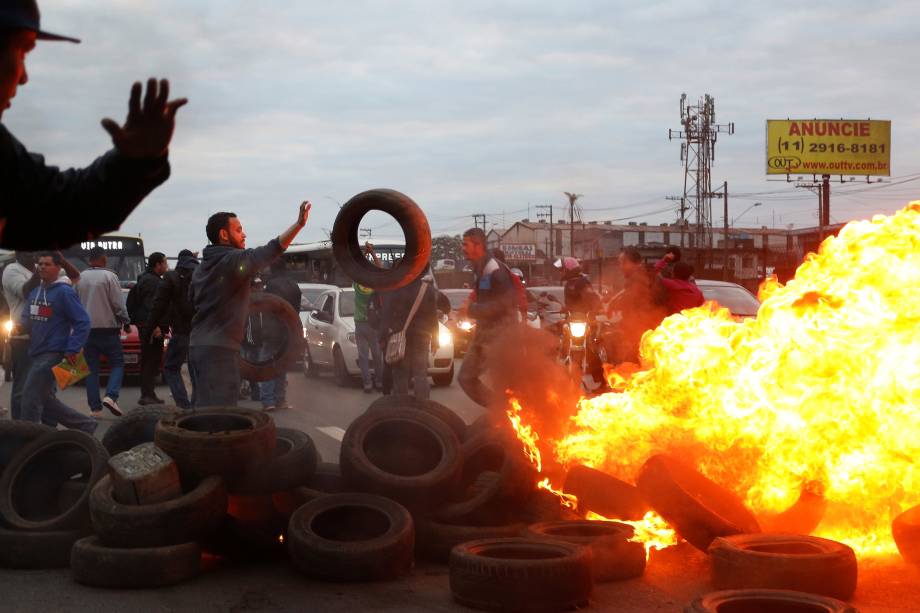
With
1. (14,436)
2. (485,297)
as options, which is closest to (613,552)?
(14,436)

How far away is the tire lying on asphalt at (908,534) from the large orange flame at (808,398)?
1.98 feet

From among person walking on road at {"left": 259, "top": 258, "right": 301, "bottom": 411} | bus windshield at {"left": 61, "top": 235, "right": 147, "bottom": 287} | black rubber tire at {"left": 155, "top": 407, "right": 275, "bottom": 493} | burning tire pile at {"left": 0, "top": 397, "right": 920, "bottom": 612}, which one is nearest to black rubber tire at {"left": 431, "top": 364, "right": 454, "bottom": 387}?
person walking on road at {"left": 259, "top": 258, "right": 301, "bottom": 411}

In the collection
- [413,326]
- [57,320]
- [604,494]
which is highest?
[57,320]

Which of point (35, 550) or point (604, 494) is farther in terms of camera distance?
point (604, 494)

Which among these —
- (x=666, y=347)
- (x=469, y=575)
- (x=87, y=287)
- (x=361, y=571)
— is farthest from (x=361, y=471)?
(x=87, y=287)

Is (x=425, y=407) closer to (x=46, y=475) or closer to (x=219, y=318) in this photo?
(x=219, y=318)

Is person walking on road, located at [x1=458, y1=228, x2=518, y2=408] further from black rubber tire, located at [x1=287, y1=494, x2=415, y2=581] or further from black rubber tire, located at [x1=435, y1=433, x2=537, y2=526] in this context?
black rubber tire, located at [x1=287, y1=494, x2=415, y2=581]

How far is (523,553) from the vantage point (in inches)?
240

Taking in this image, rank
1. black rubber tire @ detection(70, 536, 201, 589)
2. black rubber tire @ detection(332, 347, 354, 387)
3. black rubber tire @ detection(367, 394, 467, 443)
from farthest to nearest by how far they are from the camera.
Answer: black rubber tire @ detection(332, 347, 354, 387) → black rubber tire @ detection(367, 394, 467, 443) → black rubber tire @ detection(70, 536, 201, 589)

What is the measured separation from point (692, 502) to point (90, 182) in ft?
14.8

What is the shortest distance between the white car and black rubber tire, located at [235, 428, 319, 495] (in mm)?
10672

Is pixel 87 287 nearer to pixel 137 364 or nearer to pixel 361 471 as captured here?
pixel 137 364

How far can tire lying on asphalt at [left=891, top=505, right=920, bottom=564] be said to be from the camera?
5.84m

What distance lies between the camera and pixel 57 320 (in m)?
11.4
